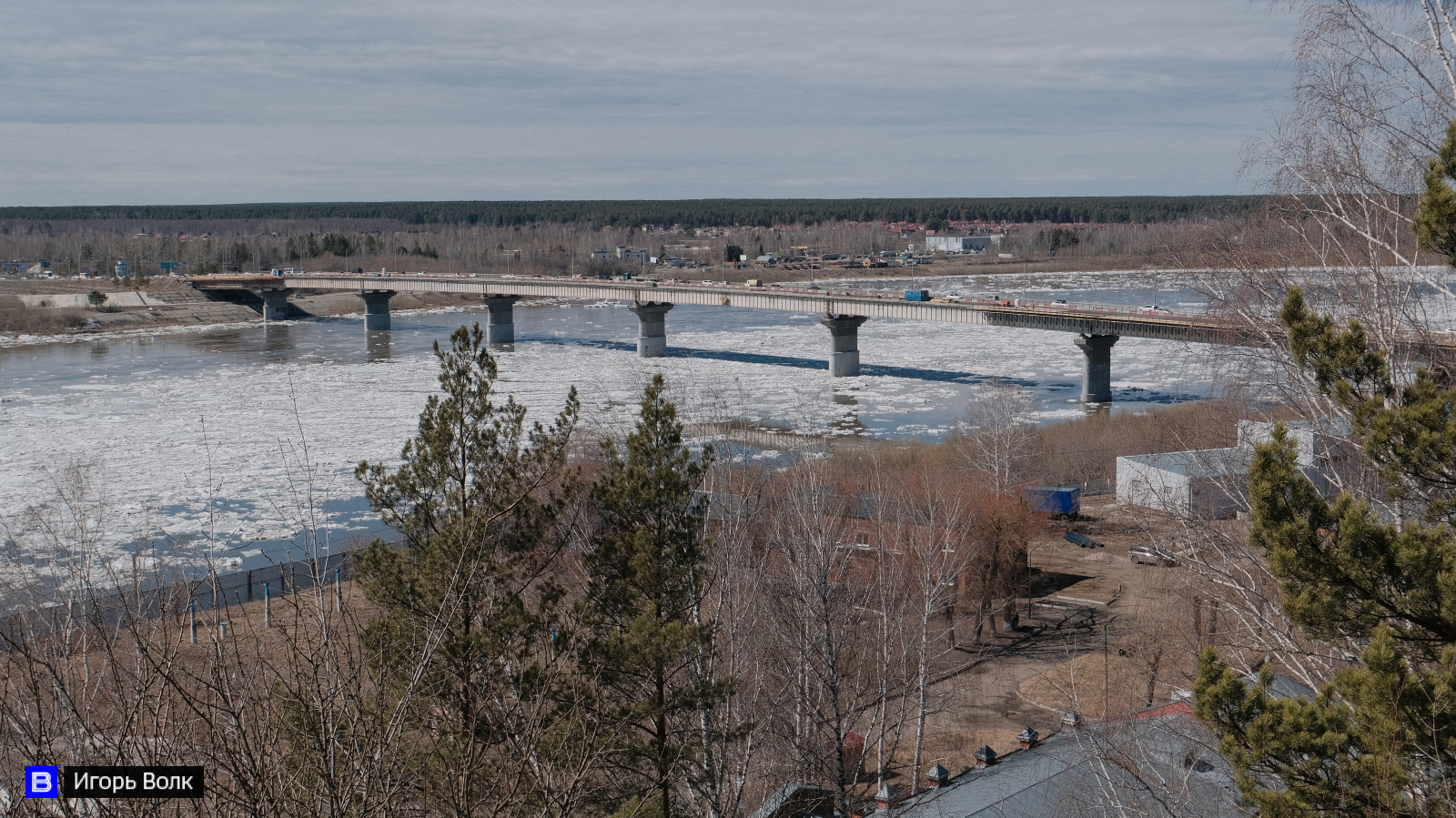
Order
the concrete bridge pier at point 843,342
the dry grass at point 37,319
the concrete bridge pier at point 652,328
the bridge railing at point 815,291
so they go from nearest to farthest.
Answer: the bridge railing at point 815,291 → the concrete bridge pier at point 843,342 → the concrete bridge pier at point 652,328 → the dry grass at point 37,319

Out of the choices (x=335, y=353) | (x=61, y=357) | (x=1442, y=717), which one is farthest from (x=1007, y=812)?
(x=61, y=357)

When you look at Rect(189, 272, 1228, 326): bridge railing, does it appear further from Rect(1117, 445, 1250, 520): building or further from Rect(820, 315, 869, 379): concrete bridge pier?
Rect(820, 315, 869, 379): concrete bridge pier

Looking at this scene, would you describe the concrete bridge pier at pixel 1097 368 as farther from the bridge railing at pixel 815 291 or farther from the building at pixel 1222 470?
the building at pixel 1222 470

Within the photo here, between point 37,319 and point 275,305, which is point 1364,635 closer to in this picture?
point 37,319

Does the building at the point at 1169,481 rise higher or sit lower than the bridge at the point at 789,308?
lower

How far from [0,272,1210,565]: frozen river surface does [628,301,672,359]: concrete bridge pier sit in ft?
6.57

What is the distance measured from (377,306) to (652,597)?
107131mm

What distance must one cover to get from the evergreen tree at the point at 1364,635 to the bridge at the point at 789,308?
1581 inches

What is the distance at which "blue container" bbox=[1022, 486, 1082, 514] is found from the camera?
38625 millimetres

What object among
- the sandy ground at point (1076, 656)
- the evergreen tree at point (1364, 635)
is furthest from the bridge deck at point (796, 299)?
the evergreen tree at point (1364, 635)

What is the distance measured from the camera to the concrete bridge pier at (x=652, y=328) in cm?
9000

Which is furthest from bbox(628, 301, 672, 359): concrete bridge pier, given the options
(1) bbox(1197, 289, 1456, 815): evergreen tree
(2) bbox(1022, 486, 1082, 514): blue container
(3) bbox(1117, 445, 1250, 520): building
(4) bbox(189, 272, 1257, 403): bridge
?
(1) bbox(1197, 289, 1456, 815): evergreen tree

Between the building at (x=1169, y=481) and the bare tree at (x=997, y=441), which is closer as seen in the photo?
the building at (x=1169, y=481)

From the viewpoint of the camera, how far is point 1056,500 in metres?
39.6
